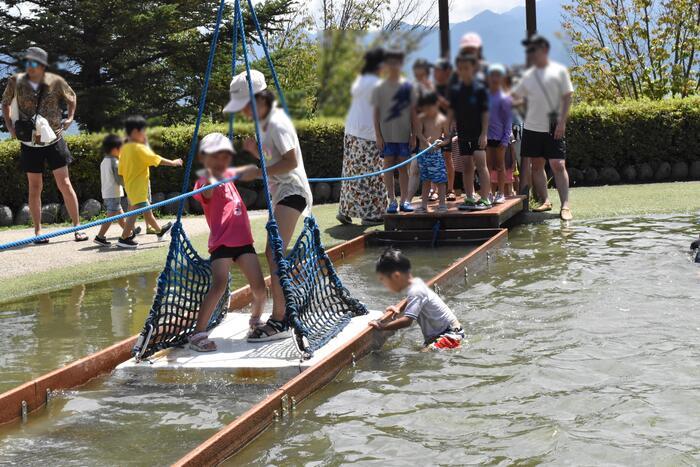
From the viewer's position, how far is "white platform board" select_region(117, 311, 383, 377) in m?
5.93

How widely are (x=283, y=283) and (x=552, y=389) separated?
190 cm

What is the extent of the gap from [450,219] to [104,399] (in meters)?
6.63

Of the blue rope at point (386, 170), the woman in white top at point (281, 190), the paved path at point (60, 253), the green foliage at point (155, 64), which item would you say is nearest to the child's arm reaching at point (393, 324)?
the woman in white top at point (281, 190)

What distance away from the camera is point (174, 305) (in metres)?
6.45

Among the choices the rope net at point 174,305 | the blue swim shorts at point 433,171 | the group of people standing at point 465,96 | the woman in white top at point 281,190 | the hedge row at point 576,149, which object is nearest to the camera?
the group of people standing at point 465,96

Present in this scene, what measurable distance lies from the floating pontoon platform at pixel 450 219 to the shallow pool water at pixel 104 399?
2.77 meters

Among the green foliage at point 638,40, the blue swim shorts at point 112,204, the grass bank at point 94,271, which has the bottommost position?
the grass bank at point 94,271

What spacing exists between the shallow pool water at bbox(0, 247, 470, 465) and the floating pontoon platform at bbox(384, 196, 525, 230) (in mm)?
2766

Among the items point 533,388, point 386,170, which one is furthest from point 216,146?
point 533,388

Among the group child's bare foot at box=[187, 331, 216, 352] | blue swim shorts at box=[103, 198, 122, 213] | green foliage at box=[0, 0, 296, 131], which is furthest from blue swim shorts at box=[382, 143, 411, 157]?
blue swim shorts at box=[103, 198, 122, 213]

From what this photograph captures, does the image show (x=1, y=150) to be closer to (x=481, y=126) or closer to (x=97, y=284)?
(x=97, y=284)

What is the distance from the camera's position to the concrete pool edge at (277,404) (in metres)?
4.32

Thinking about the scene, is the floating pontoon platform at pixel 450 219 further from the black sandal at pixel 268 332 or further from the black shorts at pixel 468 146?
the black shorts at pixel 468 146

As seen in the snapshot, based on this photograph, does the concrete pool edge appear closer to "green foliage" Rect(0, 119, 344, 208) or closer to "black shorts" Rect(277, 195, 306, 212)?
"black shorts" Rect(277, 195, 306, 212)
